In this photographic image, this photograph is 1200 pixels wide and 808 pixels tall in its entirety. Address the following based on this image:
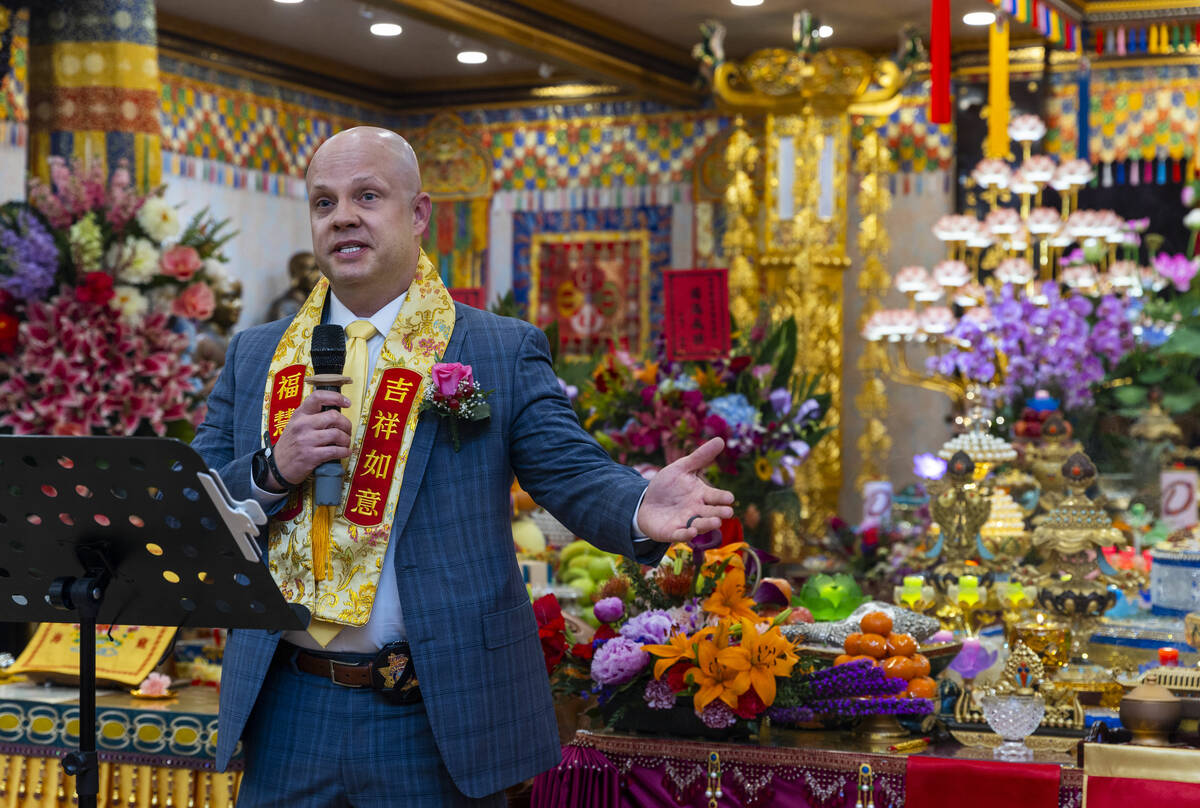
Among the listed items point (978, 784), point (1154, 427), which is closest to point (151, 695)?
point (978, 784)

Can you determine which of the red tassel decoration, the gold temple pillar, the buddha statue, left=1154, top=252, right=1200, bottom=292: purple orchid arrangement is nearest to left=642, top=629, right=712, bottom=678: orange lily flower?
the red tassel decoration

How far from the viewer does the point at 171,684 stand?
10.2ft

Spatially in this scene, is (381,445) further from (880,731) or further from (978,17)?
(978,17)

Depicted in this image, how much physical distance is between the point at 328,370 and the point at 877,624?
1.29 m

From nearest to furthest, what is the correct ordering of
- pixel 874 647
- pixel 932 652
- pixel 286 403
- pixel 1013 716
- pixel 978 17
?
1. pixel 286 403
2. pixel 1013 716
3. pixel 874 647
4. pixel 932 652
5. pixel 978 17

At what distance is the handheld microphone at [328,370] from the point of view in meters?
1.82

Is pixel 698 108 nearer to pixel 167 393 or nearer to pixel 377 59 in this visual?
pixel 377 59

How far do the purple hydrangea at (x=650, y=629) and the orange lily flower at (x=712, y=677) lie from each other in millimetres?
112

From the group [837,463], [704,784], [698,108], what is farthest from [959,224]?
[704,784]

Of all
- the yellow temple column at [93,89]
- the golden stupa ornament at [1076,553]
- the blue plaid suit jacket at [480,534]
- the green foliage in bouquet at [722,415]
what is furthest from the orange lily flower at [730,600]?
the yellow temple column at [93,89]

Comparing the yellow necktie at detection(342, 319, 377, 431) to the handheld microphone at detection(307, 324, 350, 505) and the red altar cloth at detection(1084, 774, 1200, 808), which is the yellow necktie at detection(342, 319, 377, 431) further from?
the red altar cloth at detection(1084, 774, 1200, 808)

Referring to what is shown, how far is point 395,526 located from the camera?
1892 mm

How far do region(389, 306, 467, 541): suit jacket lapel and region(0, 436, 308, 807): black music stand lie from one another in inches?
8.6

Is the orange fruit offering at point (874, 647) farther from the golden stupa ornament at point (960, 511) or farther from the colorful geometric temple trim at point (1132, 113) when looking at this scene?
the colorful geometric temple trim at point (1132, 113)
